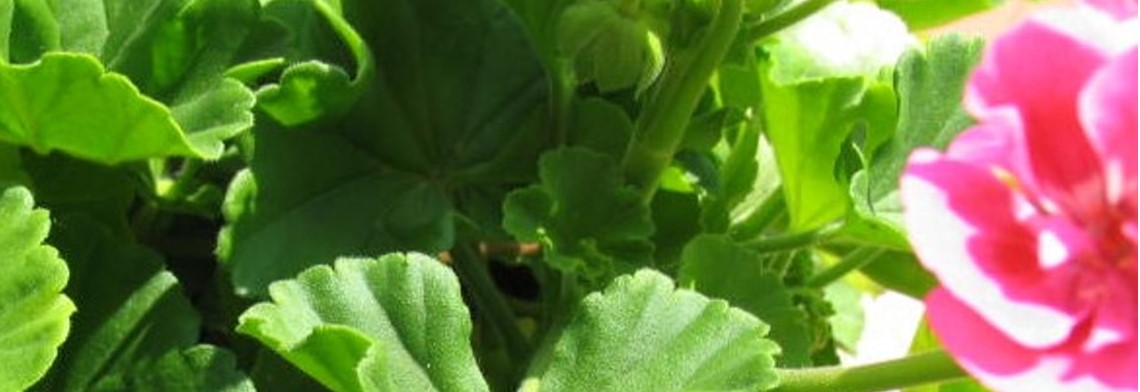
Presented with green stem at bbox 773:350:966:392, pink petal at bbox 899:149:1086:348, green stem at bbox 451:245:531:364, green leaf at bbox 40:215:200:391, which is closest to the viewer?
pink petal at bbox 899:149:1086:348

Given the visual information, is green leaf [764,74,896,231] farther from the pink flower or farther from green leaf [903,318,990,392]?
the pink flower

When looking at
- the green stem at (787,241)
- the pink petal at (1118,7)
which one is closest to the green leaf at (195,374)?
the green stem at (787,241)

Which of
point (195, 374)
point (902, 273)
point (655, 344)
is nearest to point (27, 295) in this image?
point (195, 374)

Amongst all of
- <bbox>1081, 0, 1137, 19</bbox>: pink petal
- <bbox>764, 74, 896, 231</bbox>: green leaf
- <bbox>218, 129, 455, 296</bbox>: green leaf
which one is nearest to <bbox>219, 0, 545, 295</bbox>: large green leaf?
<bbox>218, 129, 455, 296</bbox>: green leaf

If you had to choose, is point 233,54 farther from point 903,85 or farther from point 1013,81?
point 1013,81

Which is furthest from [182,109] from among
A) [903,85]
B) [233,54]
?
[903,85]

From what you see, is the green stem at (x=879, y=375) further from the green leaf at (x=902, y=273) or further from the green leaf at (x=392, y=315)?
the green leaf at (x=902, y=273)
